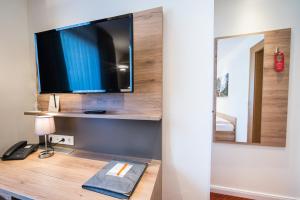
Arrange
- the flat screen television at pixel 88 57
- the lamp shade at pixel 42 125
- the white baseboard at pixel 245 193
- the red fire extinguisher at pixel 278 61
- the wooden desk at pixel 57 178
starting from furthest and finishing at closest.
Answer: the white baseboard at pixel 245 193
the red fire extinguisher at pixel 278 61
the lamp shade at pixel 42 125
the flat screen television at pixel 88 57
the wooden desk at pixel 57 178

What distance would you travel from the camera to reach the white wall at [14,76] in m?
1.30

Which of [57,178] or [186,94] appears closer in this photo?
[57,178]

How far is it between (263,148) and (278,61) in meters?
1.03

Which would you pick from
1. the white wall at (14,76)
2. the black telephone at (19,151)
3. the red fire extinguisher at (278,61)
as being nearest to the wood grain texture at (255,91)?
the red fire extinguisher at (278,61)

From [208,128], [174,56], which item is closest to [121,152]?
[208,128]

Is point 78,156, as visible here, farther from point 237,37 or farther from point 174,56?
point 237,37

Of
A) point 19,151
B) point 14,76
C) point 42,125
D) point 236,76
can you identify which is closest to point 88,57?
point 42,125

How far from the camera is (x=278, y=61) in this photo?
1523 mm

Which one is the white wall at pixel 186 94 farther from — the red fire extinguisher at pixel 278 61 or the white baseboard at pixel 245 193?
the red fire extinguisher at pixel 278 61

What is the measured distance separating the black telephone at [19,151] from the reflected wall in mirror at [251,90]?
2075 mm

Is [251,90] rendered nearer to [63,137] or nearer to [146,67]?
[146,67]

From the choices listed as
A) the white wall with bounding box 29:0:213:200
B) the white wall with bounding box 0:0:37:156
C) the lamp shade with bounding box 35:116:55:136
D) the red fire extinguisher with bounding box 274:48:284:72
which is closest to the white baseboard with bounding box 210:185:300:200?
the white wall with bounding box 29:0:213:200

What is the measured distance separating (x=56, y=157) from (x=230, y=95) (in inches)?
80.6

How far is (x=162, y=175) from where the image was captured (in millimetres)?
1116
